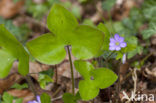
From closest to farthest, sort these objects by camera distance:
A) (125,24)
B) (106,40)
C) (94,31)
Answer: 1. (94,31)
2. (106,40)
3. (125,24)

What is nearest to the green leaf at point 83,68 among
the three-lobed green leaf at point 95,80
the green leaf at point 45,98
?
the three-lobed green leaf at point 95,80

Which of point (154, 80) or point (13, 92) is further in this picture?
point (13, 92)

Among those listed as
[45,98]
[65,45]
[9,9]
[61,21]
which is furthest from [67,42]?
[9,9]

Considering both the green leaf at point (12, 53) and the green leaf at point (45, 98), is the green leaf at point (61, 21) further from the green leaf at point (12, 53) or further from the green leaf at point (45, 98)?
the green leaf at point (45, 98)

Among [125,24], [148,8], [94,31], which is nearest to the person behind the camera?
[94,31]

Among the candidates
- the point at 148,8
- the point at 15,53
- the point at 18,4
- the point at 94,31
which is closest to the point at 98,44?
the point at 94,31

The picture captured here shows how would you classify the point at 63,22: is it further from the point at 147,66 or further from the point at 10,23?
the point at 10,23

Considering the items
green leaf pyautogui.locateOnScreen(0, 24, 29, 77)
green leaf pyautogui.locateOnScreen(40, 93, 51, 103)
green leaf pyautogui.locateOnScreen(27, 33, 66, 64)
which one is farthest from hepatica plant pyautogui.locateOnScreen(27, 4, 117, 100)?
green leaf pyautogui.locateOnScreen(40, 93, 51, 103)
